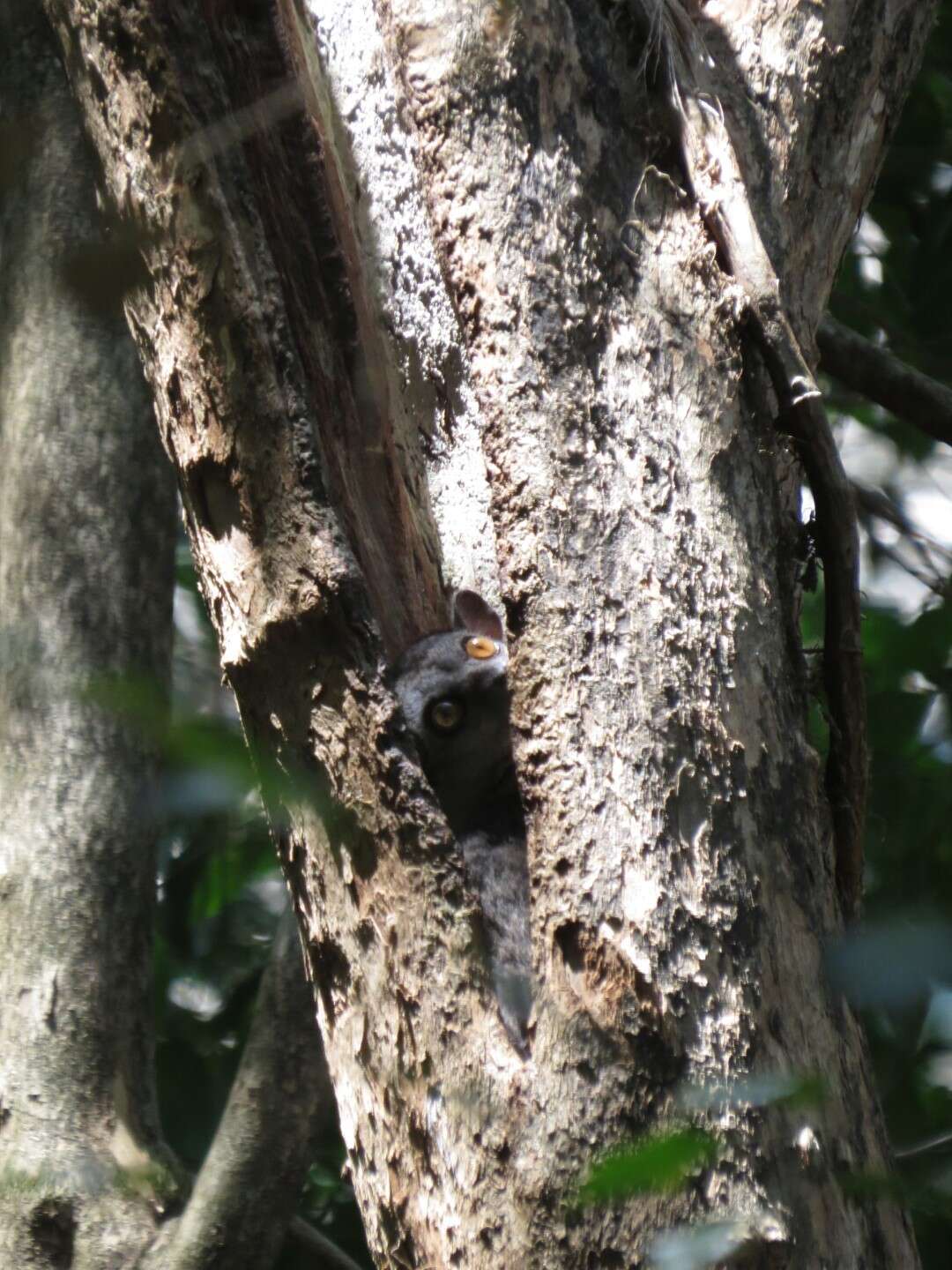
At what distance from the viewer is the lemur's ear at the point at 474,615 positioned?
1644 mm

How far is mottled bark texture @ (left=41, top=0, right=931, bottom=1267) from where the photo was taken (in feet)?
3.31

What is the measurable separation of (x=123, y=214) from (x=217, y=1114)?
234 centimetres

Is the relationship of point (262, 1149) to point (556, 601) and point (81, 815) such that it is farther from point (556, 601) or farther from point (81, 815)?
point (556, 601)

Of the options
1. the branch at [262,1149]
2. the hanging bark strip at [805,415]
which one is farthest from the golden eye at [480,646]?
the branch at [262,1149]

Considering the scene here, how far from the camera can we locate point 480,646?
171 centimetres

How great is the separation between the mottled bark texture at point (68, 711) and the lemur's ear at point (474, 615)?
0.54 meters

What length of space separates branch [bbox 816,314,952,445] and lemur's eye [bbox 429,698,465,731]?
3.37 ft

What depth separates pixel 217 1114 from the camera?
309cm

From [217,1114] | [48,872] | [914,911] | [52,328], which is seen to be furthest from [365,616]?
[217,1114]

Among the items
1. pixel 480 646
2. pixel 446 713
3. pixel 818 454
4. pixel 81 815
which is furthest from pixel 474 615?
pixel 81 815

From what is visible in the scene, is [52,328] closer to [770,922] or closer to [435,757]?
[435,757]

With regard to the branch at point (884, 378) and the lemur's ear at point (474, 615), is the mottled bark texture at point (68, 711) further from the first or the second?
the branch at point (884, 378)

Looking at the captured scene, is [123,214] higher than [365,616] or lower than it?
higher

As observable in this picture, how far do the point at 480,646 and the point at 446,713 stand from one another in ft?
0.41
